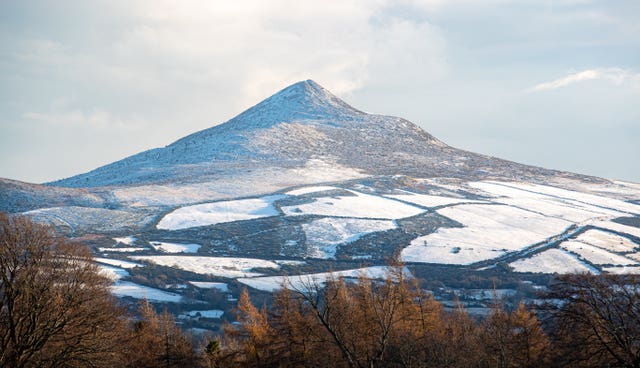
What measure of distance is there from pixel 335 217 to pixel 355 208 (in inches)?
342

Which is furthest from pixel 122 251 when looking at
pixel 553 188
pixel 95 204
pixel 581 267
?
pixel 553 188

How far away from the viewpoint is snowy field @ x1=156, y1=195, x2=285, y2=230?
4929 inches

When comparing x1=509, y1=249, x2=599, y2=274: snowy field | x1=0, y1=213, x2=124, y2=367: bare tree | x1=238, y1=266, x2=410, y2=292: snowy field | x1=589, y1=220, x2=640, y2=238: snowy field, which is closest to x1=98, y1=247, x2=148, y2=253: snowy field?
x1=238, y1=266, x2=410, y2=292: snowy field

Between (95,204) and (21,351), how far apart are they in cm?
11553

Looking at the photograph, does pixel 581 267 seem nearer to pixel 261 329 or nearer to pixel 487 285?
pixel 487 285

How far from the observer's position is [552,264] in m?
105

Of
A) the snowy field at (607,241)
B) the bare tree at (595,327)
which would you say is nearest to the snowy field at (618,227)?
the snowy field at (607,241)

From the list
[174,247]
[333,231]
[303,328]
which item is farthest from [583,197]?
[303,328]

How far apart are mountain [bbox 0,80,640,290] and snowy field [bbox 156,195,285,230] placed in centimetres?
40

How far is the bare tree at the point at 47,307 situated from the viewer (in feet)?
116

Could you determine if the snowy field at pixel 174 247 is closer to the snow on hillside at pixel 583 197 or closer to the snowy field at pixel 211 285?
the snowy field at pixel 211 285

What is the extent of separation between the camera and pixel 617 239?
121m

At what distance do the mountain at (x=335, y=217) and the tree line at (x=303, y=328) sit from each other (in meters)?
37.8

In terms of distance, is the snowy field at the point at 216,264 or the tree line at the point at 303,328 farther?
the snowy field at the point at 216,264
